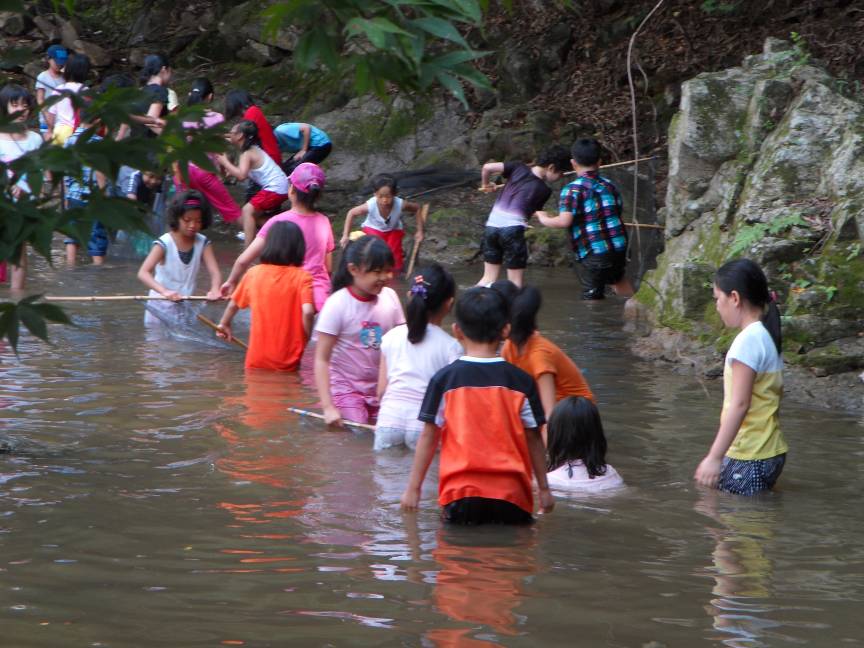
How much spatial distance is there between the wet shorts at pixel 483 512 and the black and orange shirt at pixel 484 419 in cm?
6

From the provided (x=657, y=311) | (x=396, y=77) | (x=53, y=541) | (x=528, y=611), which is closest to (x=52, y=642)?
(x=53, y=541)

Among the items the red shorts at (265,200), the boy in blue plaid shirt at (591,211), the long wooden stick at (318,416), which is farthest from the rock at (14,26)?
the long wooden stick at (318,416)

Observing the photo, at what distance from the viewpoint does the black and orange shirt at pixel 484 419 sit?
195 inches

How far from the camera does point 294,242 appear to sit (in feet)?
27.5

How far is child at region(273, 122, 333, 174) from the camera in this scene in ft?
43.7

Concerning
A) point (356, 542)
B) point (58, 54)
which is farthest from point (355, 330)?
point (58, 54)

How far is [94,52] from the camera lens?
2081cm

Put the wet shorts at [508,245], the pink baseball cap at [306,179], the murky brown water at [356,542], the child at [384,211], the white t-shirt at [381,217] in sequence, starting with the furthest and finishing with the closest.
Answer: the white t-shirt at [381,217], the child at [384,211], the wet shorts at [508,245], the pink baseball cap at [306,179], the murky brown water at [356,542]

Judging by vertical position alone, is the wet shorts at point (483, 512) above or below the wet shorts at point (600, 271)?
below

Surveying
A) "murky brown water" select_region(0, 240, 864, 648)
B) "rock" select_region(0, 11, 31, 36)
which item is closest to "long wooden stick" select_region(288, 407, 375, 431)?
"murky brown water" select_region(0, 240, 864, 648)

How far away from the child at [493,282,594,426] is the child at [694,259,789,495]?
0.76m

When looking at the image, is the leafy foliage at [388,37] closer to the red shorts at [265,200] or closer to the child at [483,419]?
the child at [483,419]

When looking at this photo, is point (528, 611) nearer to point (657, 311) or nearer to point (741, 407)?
point (741, 407)

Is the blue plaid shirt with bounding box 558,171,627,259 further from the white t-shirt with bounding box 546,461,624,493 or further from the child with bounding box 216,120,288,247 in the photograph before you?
the white t-shirt with bounding box 546,461,624,493
